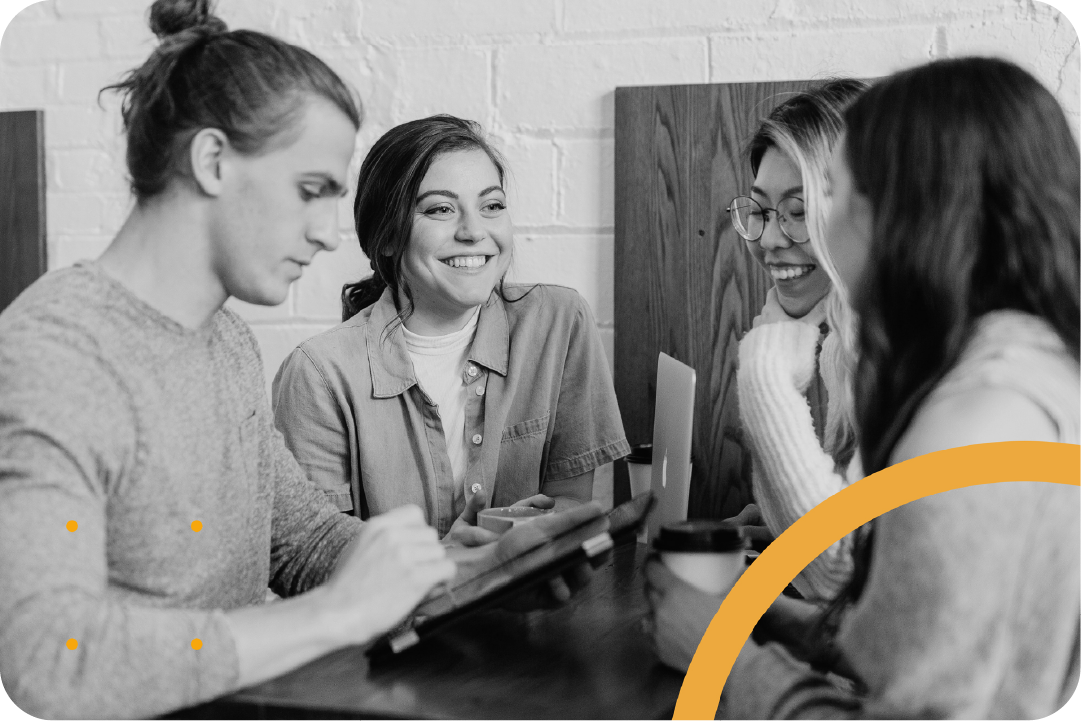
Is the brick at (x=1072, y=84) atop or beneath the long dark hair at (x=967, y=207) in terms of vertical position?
atop

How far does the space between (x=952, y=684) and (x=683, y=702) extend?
20 cm

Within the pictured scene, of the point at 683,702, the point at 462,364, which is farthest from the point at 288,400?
the point at 683,702

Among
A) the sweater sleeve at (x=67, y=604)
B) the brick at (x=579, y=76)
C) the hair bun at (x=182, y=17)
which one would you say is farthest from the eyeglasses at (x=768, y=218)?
the sweater sleeve at (x=67, y=604)

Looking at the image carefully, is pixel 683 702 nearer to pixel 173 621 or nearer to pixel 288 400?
pixel 173 621

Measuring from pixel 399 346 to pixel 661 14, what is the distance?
776mm

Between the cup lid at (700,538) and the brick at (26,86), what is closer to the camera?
the cup lid at (700,538)

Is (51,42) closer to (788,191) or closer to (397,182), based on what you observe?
(397,182)

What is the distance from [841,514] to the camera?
72cm

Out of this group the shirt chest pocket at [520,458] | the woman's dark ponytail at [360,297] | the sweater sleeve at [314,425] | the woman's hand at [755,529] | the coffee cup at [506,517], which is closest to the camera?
the coffee cup at [506,517]

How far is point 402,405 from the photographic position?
152 cm

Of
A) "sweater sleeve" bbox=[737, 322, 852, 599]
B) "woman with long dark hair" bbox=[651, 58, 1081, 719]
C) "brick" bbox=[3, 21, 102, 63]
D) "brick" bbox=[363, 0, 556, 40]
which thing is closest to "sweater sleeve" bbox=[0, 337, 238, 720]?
"woman with long dark hair" bbox=[651, 58, 1081, 719]

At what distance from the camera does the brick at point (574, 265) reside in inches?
72.4

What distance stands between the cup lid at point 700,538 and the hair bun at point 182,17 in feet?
2.09

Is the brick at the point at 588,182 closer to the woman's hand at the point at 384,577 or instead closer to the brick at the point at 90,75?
the brick at the point at 90,75
